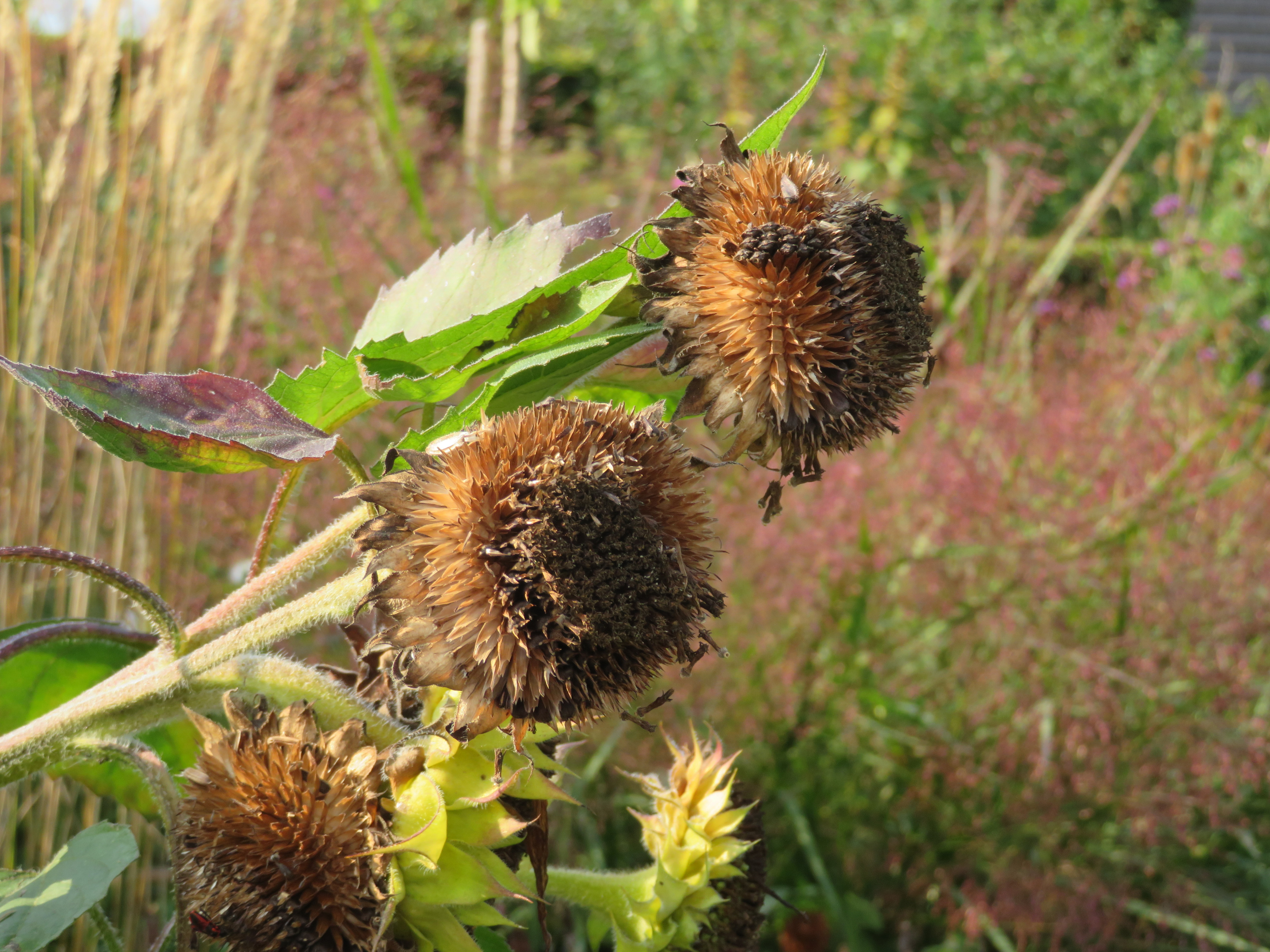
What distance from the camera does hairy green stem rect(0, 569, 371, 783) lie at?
0.59 metres

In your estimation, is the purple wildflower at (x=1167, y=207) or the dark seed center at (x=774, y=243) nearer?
the dark seed center at (x=774, y=243)

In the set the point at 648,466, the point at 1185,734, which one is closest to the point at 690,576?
the point at 648,466

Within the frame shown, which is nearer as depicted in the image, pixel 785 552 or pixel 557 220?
pixel 557 220

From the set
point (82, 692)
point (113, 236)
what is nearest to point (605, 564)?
point (82, 692)

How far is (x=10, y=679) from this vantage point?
77cm

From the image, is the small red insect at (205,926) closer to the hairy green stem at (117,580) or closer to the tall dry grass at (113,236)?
the hairy green stem at (117,580)

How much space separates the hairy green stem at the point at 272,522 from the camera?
663 mm

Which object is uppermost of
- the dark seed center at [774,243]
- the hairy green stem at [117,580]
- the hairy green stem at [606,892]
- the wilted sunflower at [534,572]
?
the dark seed center at [774,243]

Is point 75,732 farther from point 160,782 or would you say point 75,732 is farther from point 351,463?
point 351,463

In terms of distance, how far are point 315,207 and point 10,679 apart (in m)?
1.81

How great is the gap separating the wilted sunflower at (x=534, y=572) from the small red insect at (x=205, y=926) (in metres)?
0.18

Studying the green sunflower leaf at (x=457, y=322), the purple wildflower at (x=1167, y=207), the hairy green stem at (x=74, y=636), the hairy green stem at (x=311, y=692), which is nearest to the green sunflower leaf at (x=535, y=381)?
the green sunflower leaf at (x=457, y=322)

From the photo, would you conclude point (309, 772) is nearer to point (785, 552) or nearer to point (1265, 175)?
point (785, 552)

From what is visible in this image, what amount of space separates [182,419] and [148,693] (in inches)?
6.5
